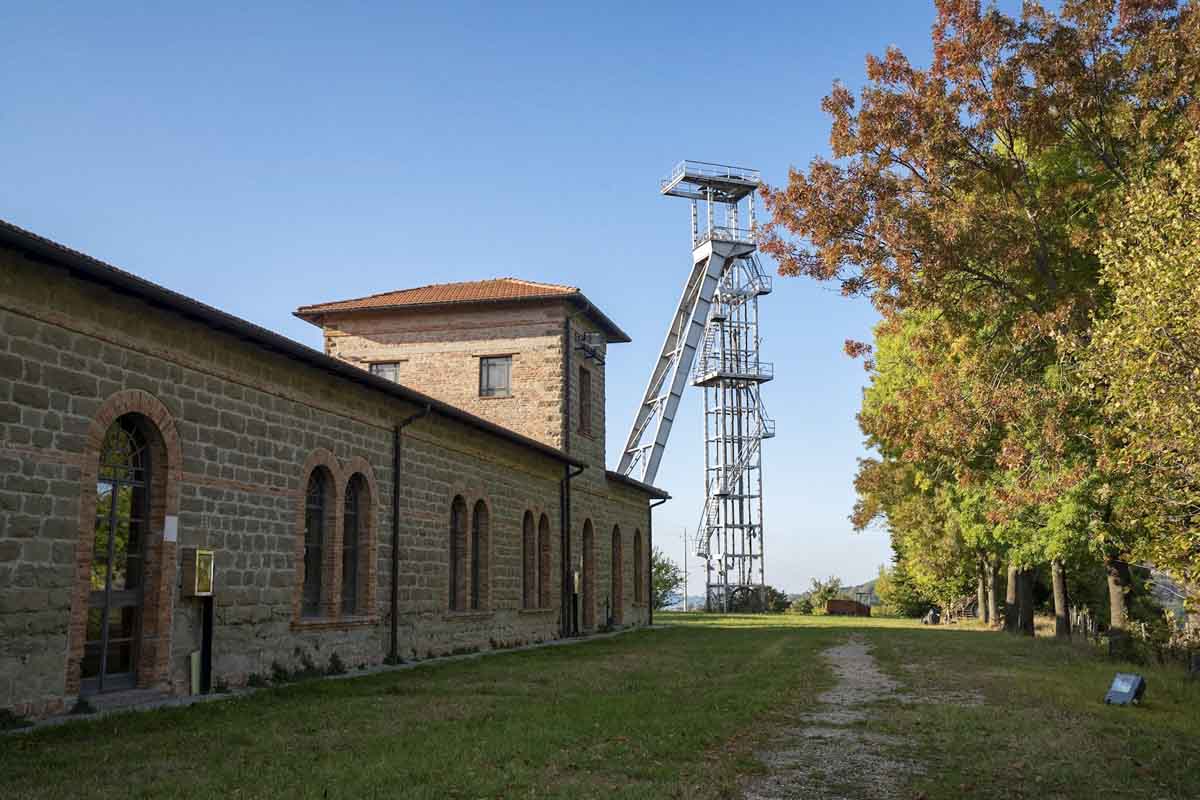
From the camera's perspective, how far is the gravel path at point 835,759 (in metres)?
6.98

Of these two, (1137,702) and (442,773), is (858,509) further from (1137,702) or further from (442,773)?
(442,773)

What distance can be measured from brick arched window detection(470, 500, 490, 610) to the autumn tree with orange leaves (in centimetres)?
813

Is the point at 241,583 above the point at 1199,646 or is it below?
above

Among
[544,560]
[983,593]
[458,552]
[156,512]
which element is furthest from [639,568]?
[156,512]

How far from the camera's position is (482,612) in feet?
66.5

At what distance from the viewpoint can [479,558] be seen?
20938 mm

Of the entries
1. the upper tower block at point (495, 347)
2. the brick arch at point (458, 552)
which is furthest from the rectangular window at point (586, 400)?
the brick arch at point (458, 552)

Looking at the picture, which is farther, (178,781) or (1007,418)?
(1007,418)

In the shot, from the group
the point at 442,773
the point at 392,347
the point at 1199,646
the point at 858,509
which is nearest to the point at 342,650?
the point at 442,773

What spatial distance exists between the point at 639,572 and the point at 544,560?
9589 millimetres

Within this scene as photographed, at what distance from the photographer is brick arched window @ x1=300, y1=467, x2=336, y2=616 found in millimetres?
14680

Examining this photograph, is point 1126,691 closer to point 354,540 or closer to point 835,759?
point 835,759

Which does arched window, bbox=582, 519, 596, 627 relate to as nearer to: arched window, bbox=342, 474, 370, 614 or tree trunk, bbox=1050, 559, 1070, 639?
tree trunk, bbox=1050, 559, 1070, 639

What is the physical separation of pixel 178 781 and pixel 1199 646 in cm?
2058
